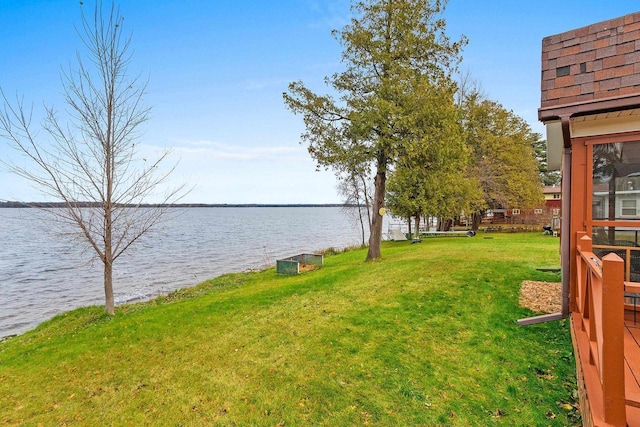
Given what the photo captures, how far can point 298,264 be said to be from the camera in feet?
47.1

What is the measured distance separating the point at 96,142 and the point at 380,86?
9.00m

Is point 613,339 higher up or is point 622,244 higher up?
point 622,244

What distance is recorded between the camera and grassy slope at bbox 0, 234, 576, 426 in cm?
405

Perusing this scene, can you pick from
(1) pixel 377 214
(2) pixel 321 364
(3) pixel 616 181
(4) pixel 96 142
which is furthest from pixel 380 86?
(2) pixel 321 364

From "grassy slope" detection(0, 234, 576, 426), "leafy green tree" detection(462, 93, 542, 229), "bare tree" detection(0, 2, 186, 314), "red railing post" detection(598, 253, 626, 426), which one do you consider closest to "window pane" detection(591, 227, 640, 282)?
"grassy slope" detection(0, 234, 576, 426)

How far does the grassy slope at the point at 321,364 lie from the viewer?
4.05 m

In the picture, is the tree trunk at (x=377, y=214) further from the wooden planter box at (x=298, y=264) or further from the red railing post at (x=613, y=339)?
the red railing post at (x=613, y=339)

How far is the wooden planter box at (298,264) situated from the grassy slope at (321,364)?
5.66 metres

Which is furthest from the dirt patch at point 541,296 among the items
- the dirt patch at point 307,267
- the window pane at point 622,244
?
the dirt patch at point 307,267

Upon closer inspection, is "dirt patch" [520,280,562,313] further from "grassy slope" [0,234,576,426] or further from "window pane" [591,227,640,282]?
"window pane" [591,227,640,282]

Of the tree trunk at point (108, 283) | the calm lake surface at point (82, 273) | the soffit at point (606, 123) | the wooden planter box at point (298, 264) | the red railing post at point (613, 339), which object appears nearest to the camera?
the red railing post at point (613, 339)

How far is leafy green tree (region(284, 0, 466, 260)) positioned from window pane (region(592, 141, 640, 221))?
23.5 feet

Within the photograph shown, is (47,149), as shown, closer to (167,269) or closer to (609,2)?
(167,269)

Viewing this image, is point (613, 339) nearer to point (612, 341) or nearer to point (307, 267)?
point (612, 341)
